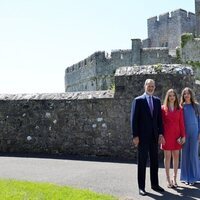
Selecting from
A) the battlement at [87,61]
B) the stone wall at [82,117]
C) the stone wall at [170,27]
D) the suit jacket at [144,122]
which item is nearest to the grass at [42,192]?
the suit jacket at [144,122]

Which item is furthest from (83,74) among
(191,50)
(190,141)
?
(190,141)

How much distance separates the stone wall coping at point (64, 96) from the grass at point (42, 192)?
4335 mm

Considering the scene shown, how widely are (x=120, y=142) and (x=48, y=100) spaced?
2466mm

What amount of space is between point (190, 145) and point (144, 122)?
1170 millimetres

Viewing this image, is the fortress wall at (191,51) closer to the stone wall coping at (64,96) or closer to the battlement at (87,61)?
the battlement at (87,61)

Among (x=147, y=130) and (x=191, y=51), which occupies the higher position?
(x=191, y=51)

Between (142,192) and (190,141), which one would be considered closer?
(142,192)

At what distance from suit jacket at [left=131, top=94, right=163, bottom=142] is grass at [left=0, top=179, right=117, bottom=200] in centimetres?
141

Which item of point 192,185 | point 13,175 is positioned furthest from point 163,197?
point 13,175

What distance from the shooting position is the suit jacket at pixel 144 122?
8203 mm

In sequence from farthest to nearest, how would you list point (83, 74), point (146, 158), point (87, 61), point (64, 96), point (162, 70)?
point (83, 74) → point (87, 61) → point (64, 96) → point (162, 70) → point (146, 158)

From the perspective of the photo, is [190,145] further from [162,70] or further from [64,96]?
[64,96]

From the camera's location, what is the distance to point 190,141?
28.6 feet

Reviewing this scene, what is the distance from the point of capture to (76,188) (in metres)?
8.08
